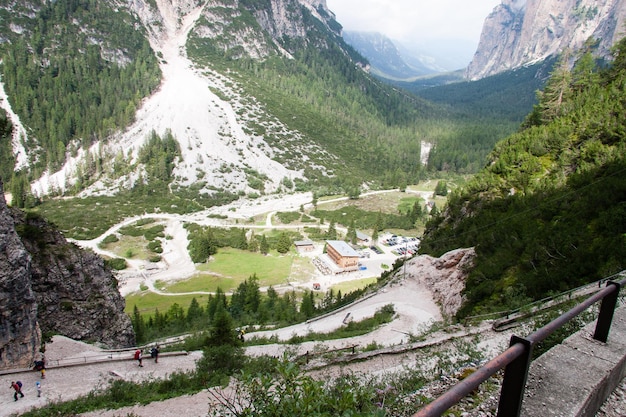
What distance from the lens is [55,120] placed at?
112750 mm

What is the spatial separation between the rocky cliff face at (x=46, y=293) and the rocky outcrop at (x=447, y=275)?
70.4ft

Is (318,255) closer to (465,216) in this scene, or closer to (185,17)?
(465,216)

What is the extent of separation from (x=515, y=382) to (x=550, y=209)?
1933 cm

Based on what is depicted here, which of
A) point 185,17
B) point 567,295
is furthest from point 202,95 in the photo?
point 567,295

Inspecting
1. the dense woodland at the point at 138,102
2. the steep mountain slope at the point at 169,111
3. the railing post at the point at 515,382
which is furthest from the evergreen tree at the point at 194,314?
the dense woodland at the point at 138,102

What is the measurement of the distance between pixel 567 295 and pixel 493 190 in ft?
58.6

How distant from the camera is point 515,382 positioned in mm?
2232

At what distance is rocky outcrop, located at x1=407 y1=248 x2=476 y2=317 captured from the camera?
779 inches

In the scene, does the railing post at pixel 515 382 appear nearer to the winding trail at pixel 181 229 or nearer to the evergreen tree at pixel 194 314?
the evergreen tree at pixel 194 314

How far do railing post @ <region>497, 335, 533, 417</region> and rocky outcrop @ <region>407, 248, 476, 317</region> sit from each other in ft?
56.7

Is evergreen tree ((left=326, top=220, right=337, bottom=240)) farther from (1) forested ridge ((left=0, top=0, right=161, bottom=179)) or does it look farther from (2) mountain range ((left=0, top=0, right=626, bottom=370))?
(1) forested ridge ((left=0, top=0, right=161, bottom=179))

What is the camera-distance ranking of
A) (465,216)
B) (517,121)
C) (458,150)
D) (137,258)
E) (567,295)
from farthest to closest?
1. (517,121)
2. (458,150)
3. (137,258)
4. (465,216)
5. (567,295)

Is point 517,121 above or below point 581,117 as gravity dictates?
above

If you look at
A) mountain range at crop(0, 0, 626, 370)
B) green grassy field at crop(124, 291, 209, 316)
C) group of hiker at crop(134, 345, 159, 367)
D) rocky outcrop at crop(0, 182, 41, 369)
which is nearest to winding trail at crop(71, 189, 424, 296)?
green grassy field at crop(124, 291, 209, 316)
